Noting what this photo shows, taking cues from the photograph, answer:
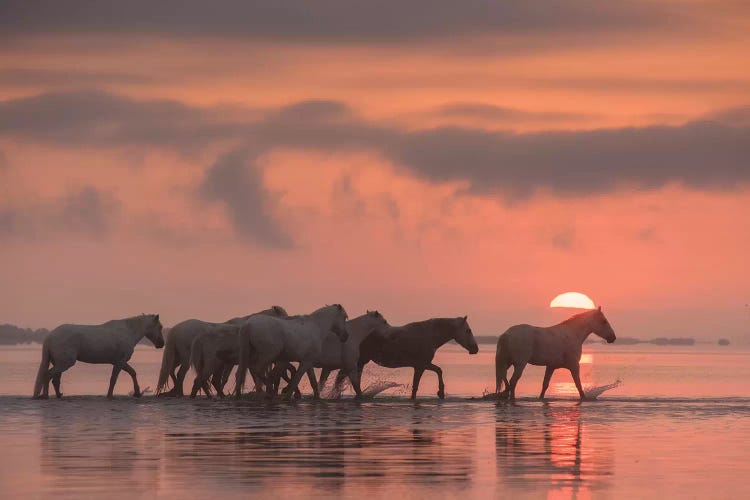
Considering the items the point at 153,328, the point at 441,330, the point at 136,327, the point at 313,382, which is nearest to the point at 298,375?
the point at 313,382

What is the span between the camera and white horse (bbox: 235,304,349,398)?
29.8 meters

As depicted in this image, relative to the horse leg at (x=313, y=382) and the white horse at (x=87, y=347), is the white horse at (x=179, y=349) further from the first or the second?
the horse leg at (x=313, y=382)

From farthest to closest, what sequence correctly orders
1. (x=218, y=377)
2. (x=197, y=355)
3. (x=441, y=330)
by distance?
(x=441, y=330)
(x=218, y=377)
(x=197, y=355)

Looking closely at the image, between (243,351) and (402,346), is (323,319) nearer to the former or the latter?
(243,351)

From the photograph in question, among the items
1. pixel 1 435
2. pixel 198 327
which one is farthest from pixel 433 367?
pixel 1 435

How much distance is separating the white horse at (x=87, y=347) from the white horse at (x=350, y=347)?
409 cm

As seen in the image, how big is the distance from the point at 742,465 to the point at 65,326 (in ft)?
56.0

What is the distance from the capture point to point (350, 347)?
31.6 metres

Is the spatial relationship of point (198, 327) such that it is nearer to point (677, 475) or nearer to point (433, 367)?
point (433, 367)

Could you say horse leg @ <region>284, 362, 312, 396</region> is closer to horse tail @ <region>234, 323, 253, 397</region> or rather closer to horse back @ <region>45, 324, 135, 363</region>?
horse tail @ <region>234, 323, 253, 397</region>

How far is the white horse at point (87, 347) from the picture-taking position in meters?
30.0

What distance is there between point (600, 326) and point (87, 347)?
1193 cm

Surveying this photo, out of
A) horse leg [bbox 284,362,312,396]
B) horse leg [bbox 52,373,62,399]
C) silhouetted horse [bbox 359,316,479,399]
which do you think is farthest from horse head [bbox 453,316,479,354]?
horse leg [bbox 52,373,62,399]

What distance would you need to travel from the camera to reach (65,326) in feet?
100
